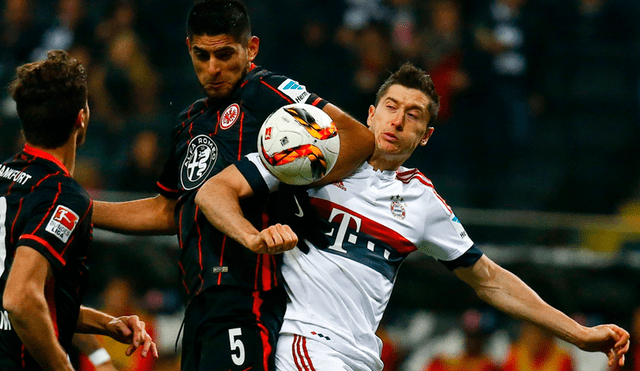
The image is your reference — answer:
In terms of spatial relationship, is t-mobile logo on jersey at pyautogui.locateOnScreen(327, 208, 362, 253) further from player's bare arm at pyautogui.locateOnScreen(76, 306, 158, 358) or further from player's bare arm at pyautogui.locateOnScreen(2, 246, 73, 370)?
player's bare arm at pyautogui.locateOnScreen(2, 246, 73, 370)

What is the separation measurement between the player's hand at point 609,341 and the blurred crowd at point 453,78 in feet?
16.8

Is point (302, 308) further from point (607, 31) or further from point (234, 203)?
point (607, 31)

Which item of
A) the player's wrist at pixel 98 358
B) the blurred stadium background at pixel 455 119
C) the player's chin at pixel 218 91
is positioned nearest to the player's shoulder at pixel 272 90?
the player's chin at pixel 218 91

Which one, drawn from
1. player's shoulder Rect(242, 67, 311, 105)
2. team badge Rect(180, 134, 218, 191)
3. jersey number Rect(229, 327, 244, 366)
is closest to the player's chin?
player's shoulder Rect(242, 67, 311, 105)

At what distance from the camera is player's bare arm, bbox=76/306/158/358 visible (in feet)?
14.7

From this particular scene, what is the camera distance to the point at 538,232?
9.14 meters

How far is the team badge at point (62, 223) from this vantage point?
3.79 m

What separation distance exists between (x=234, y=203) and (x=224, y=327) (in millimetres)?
665

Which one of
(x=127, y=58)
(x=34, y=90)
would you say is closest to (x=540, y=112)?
(x=127, y=58)

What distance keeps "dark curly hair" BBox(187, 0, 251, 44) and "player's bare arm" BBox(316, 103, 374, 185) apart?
2.15 ft

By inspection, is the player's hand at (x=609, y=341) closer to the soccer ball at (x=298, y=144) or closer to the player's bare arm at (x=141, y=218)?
the soccer ball at (x=298, y=144)

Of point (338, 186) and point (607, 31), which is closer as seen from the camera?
point (338, 186)

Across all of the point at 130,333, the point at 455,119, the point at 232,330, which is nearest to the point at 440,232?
the point at 232,330

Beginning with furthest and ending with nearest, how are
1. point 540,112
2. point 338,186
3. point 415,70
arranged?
point 540,112, point 415,70, point 338,186
